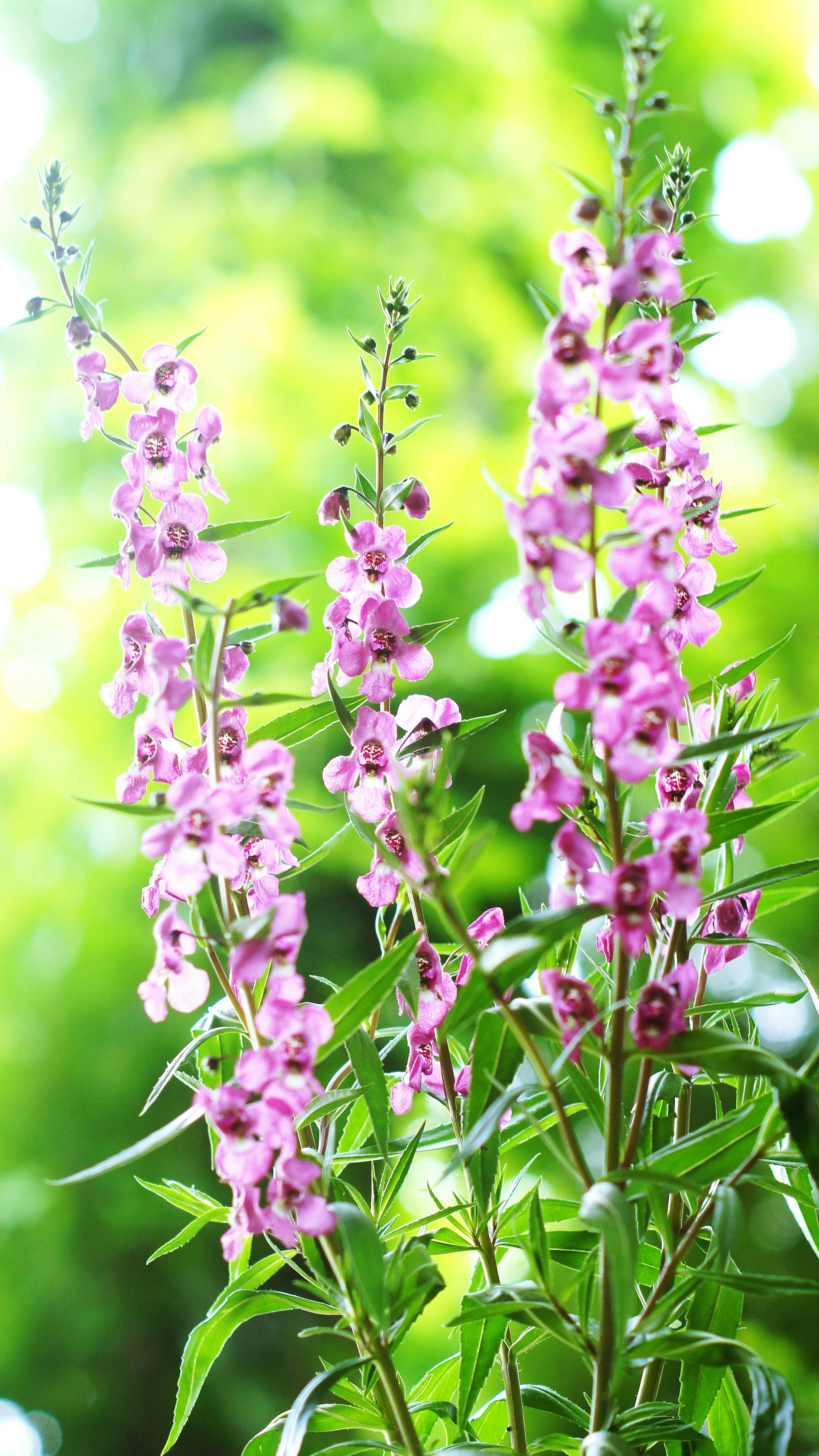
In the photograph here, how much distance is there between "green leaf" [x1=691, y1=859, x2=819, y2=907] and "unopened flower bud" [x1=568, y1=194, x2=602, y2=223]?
10.3 inches

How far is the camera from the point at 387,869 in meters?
0.48

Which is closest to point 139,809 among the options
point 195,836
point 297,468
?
point 195,836

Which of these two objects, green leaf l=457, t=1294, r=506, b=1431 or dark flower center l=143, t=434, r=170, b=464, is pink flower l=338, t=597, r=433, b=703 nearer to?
dark flower center l=143, t=434, r=170, b=464

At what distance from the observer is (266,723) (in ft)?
1.67

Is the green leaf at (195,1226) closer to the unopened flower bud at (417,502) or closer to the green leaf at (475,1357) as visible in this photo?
the green leaf at (475,1357)

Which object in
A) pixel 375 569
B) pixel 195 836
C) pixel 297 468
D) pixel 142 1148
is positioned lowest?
pixel 142 1148

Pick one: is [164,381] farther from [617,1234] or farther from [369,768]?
[617,1234]

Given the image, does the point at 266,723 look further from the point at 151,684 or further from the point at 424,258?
the point at 424,258

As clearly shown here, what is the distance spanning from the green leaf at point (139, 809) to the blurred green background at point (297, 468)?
122cm

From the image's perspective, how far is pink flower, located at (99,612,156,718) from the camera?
1.61 feet

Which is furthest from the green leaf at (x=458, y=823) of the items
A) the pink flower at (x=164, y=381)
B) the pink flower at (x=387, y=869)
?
the pink flower at (x=164, y=381)

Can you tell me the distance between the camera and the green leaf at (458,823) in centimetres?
49

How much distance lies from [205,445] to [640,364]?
0.21 metres

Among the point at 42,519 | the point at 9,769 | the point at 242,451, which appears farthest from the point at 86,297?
the point at 42,519
